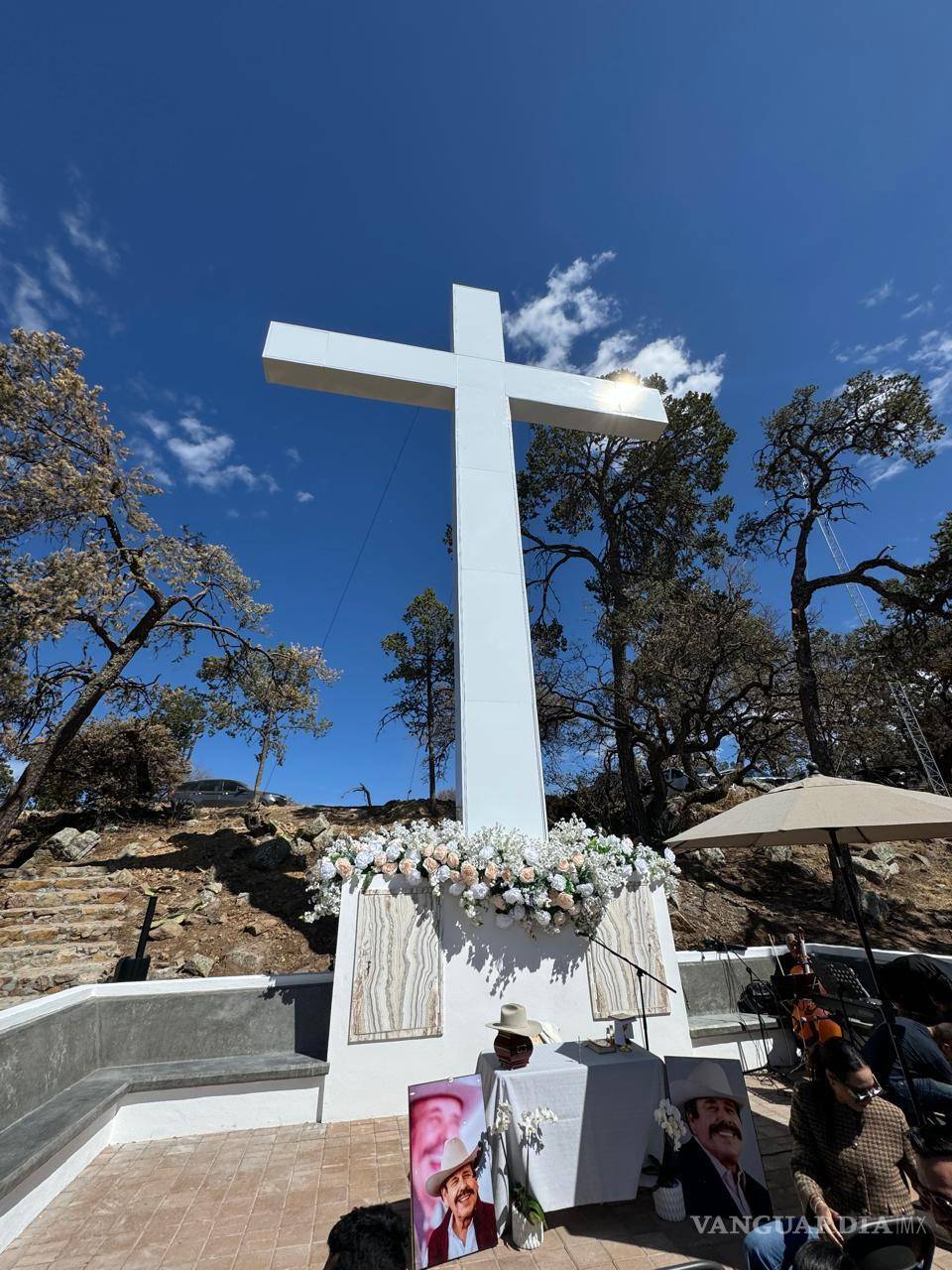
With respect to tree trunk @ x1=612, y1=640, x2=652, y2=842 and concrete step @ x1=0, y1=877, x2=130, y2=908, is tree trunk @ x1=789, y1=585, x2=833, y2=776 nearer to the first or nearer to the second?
tree trunk @ x1=612, y1=640, x2=652, y2=842

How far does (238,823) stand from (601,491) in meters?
11.1

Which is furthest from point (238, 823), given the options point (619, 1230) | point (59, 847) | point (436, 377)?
point (619, 1230)

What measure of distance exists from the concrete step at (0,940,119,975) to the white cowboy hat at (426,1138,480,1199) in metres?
6.57

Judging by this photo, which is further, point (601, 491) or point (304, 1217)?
point (601, 491)

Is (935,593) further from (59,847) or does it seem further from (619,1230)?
(59,847)

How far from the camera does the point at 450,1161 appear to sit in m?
2.43

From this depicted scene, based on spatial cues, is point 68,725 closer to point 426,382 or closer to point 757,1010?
point 426,382

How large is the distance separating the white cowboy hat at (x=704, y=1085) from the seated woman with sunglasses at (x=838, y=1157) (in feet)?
1.45

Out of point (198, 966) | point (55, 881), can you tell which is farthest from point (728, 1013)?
point (55, 881)

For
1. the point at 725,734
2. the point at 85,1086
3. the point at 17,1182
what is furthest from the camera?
the point at 725,734

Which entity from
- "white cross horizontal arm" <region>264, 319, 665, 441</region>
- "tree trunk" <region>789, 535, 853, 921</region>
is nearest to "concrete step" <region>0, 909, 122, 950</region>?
"white cross horizontal arm" <region>264, 319, 665, 441</region>

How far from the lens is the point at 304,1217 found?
2.75m

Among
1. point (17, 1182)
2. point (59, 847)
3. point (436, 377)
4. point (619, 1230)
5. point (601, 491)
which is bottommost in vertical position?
point (619, 1230)

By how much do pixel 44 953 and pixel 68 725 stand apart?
13.2ft
